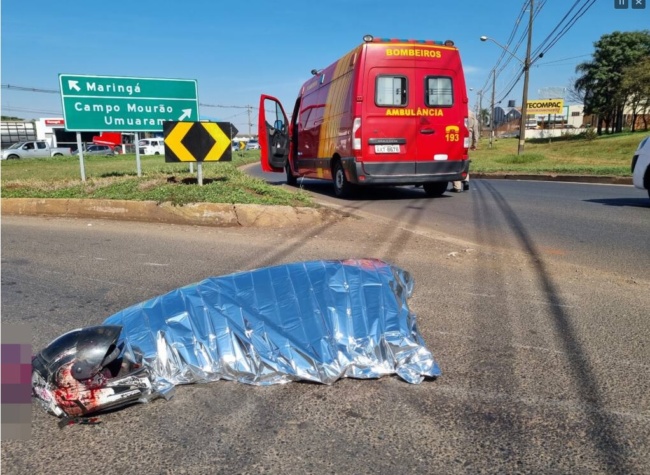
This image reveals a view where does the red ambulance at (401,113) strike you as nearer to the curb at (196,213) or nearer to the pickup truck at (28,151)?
the curb at (196,213)

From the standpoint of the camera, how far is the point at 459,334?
3238mm

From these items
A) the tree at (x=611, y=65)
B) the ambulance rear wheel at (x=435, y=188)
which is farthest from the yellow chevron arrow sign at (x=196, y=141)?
the tree at (x=611, y=65)

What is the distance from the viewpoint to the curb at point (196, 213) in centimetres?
715

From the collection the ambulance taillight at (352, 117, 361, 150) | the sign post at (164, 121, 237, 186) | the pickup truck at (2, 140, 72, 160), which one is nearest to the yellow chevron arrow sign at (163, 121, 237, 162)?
the sign post at (164, 121, 237, 186)

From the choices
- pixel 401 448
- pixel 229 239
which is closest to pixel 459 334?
pixel 401 448

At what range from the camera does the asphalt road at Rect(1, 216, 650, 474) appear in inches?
79.5

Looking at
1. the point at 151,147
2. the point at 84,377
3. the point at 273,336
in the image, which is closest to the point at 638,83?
the point at 151,147

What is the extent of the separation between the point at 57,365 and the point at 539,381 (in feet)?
7.78

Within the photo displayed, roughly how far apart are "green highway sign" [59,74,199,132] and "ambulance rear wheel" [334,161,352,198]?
3383 millimetres

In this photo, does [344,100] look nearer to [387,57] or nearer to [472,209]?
[387,57]

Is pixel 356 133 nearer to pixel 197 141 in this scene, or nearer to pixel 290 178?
pixel 197 141

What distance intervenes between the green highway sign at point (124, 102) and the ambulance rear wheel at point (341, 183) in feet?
11.1

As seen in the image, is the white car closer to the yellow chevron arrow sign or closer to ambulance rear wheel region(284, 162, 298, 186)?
the yellow chevron arrow sign

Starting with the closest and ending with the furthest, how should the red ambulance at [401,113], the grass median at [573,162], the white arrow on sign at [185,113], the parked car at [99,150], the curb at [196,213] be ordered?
1. the curb at [196,213]
2. the red ambulance at [401,113]
3. the white arrow on sign at [185,113]
4. the grass median at [573,162]
5. the parked car at [99,150]
